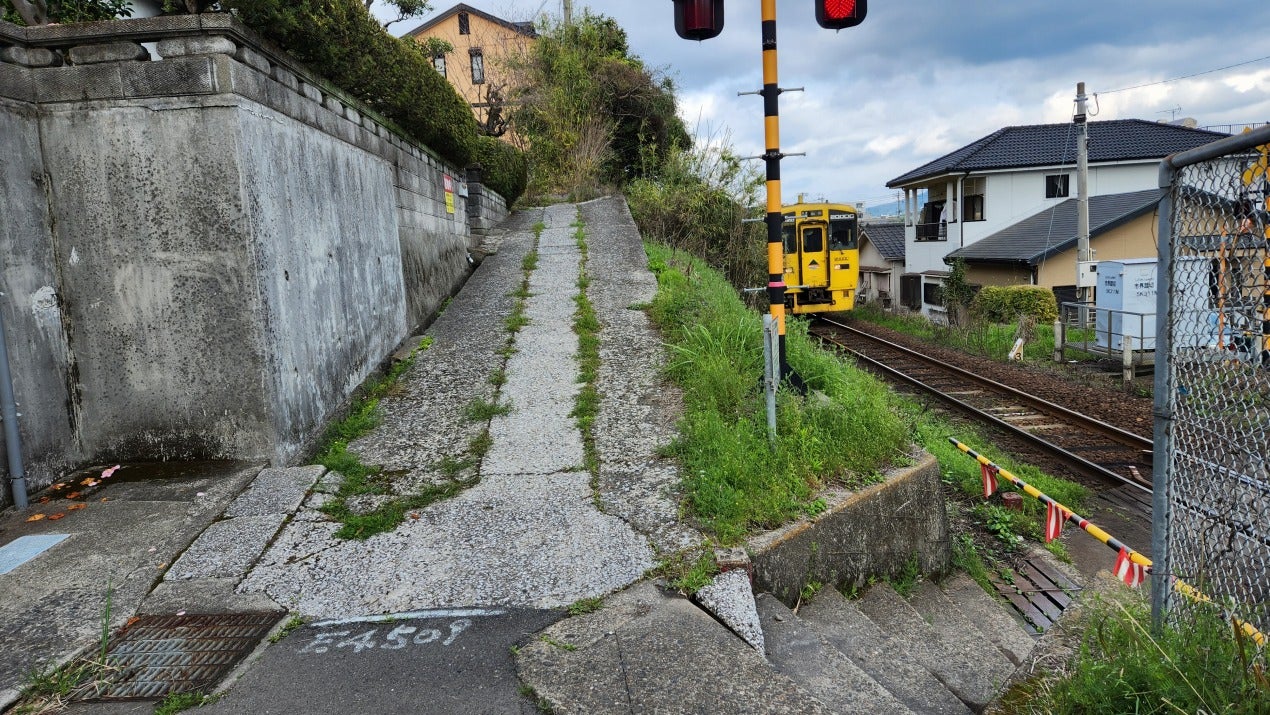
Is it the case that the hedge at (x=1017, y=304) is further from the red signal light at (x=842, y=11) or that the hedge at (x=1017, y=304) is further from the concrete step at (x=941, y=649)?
the concrete step at (x=941, y=649)

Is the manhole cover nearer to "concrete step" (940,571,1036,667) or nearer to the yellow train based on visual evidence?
"concrete step" (940,571,1036,667)

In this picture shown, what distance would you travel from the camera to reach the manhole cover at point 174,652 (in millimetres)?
2658

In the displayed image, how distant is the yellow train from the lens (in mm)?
18000

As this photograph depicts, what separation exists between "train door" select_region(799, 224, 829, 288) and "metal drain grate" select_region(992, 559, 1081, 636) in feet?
42.9

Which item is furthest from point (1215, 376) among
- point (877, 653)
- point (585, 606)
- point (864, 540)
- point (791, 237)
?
point (791, 237)

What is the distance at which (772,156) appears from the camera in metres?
4.65

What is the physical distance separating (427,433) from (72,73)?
2.96 m

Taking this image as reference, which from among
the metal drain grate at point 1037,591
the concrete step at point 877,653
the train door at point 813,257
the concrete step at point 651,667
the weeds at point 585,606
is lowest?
the metal drain grate at point 1037,591

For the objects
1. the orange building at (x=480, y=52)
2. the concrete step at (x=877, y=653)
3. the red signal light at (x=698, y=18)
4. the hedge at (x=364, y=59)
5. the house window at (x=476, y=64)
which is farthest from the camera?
the house window at (x=476, y=64)

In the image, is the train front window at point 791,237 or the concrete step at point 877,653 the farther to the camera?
the train front window at point 791,237

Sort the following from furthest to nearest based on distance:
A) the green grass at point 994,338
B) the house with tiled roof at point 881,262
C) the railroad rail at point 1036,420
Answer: the house with tiled roof at point 881,262, the green grass at point 994,338, the railroad rail at point 1036,420

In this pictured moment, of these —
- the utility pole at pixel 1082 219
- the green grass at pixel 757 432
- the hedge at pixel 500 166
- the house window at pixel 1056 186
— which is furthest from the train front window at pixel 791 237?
the house window at pixel 1056 186

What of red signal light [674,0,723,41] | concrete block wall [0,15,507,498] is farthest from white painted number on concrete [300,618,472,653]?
red signal light [674,0,723,41]

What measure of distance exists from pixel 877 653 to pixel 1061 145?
2800cm
